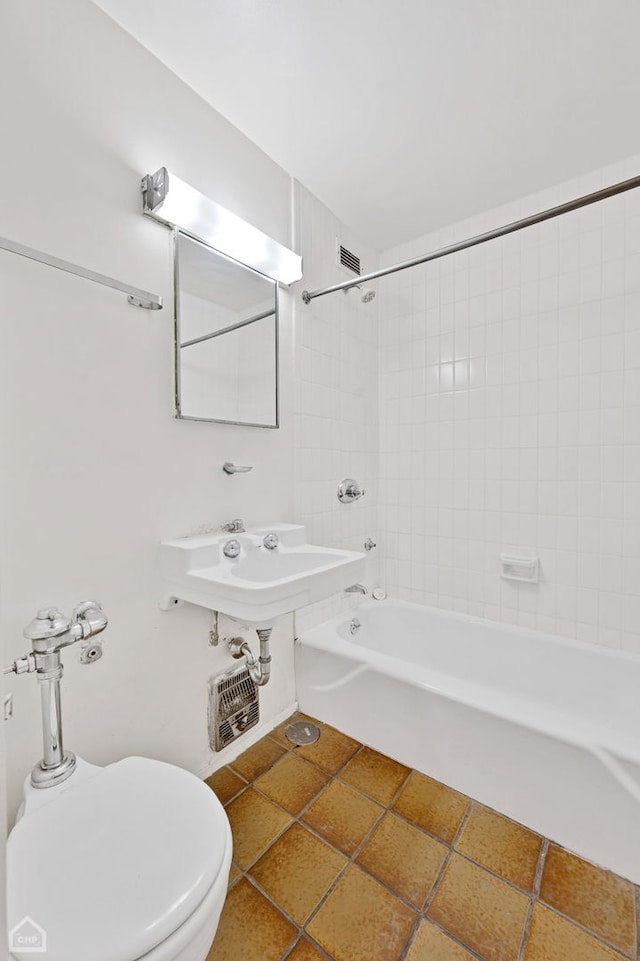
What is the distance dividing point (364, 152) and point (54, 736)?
89.2 inches

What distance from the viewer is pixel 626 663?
1.71 meters

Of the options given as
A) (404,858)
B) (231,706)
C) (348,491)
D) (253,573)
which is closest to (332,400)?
(348,491)

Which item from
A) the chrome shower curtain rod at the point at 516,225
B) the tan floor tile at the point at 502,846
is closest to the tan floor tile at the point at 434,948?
the tan floor tile at the point at 502,846

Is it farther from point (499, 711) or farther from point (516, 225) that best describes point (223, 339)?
point (499, 711)

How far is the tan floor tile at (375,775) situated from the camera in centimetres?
149

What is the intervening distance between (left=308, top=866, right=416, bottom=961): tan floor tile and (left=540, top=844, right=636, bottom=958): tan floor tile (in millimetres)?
404

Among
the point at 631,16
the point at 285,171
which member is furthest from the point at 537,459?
the point at 285,171

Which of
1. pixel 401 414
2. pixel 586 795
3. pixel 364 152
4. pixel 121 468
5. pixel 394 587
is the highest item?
pixel 364 152

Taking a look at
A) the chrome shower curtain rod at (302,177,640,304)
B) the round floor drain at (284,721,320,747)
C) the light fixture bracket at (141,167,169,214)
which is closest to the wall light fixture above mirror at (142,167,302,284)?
the light fixture bracket at (141,167,169,214)

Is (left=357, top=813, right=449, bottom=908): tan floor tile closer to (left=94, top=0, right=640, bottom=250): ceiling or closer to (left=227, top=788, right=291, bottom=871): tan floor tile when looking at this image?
(left=227, top=788, right=291, bottom=871): tan floor tile

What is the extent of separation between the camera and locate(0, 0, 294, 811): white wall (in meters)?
1.06

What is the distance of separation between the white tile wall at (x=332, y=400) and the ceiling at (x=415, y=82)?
331 mm

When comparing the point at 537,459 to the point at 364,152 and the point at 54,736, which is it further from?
the point at 54,736

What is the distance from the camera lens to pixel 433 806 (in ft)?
4.67
